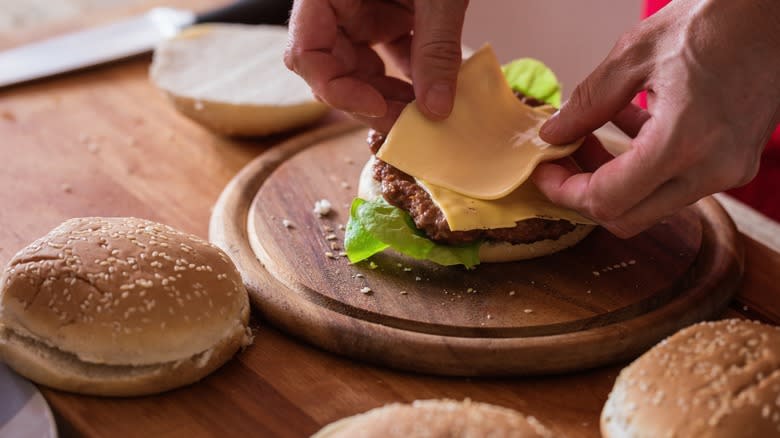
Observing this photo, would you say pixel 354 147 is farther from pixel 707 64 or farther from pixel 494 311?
pixel 707 64

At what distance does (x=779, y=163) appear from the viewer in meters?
3.55

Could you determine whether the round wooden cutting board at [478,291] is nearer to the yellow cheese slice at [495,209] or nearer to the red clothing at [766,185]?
the yellow cheese slice at [495,209]

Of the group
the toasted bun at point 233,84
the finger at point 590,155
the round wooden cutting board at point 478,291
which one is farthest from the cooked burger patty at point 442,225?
the toasted bun at point 233,84

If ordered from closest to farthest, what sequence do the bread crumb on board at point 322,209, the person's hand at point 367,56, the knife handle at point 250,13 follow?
the person's hand at point 367,56 < the bread crumb on board at point 322,209 < the knife handle at point 250,13

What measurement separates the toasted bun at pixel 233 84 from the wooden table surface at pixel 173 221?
0.15m

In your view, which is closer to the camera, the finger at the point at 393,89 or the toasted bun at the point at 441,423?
the toasted bun at the point at 441,423

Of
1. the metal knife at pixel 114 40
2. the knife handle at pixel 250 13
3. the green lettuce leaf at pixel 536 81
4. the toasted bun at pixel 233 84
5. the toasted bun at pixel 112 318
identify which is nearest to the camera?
the toasted bun at pixel 112 318

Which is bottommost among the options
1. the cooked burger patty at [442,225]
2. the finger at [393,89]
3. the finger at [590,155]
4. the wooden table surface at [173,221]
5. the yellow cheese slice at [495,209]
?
the wooden table surface at [173,221]

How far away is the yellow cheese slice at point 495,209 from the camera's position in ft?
8.41

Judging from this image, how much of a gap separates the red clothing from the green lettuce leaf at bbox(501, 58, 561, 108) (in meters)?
0.67

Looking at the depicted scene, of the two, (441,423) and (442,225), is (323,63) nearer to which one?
(442,225)

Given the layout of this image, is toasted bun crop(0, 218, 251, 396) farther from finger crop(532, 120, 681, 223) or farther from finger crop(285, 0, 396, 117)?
finger crop(532, 120, 681, 223)

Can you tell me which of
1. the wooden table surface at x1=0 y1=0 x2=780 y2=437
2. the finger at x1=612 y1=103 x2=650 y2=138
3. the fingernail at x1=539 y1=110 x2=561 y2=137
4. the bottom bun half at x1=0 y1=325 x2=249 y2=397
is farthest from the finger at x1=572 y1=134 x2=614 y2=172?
the bottom bun half at x1=0 y1=325 x2=249 y2=397

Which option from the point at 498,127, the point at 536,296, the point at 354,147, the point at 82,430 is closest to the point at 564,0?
the point at 354,147
